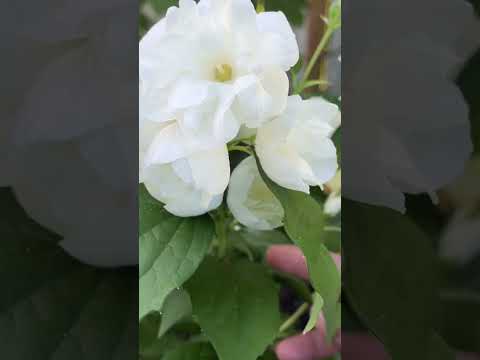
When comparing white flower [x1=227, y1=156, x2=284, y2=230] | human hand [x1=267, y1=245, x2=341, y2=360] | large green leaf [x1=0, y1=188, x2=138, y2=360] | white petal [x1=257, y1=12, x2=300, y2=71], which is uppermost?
white petal [x1=257, y1=12, x2=300, y2=71]

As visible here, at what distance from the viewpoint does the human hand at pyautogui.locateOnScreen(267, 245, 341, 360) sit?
295mm

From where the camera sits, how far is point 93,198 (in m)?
0.22

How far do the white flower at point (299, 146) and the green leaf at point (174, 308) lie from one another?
94mm

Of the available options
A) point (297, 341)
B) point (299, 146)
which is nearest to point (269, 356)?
point (297, 341)

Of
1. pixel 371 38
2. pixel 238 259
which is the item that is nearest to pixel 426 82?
pixel 371 38

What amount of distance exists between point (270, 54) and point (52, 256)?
12 centimetres

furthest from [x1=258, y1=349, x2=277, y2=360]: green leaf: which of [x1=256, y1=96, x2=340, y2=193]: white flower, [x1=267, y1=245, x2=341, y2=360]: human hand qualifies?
[x1=256, y1=96, x2=340, y2=193]: white flower

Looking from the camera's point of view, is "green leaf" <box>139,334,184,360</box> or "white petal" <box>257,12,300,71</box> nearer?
"white petal" <box>257,12,300,71</box>

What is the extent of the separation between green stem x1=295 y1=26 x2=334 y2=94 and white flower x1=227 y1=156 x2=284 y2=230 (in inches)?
2.0

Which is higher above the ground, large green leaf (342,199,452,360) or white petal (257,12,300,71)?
white petal (257,12,300,71)

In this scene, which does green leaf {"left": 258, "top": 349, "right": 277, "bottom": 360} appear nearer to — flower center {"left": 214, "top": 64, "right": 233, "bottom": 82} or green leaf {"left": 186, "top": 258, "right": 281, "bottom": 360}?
green leaf {"left": 186, "top": 258, "right": 281, "bottom": 360}

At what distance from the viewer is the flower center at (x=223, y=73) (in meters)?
0.21

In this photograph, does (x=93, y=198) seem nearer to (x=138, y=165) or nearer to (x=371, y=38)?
(x=138, y=165)

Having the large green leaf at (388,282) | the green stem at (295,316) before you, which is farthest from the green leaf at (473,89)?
the green stem at (295,316)
